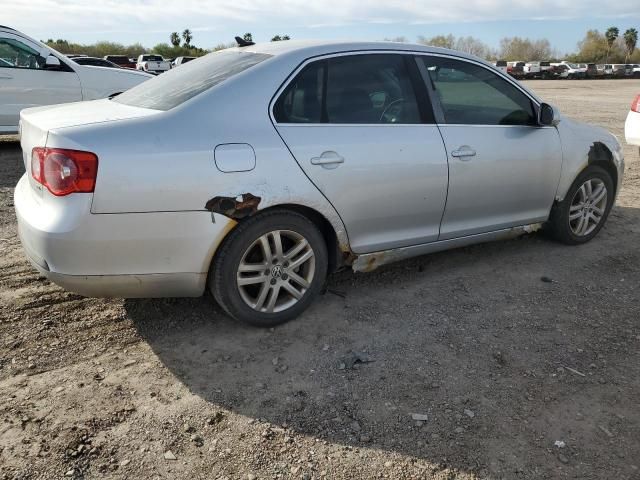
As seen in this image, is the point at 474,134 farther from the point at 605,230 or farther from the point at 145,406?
the point at 145,406

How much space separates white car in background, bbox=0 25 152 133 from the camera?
343 inches

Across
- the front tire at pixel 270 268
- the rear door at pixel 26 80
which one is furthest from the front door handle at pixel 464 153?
the rear door at pixel 26 80

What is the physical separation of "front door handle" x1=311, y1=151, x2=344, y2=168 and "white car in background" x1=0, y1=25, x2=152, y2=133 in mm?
7062

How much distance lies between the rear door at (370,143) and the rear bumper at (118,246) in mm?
718

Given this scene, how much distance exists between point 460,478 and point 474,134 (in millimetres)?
2480

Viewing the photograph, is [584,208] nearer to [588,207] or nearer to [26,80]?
[588,207]

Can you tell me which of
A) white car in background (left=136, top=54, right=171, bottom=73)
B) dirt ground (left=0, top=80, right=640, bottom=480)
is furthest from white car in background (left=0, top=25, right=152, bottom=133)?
white car in background (left=136, top=54, right=171, bottom=73)

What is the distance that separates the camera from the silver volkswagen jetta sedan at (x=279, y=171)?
2.90 meters

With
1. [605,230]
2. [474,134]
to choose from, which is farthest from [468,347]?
[605,230]

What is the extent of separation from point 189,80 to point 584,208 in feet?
11.5

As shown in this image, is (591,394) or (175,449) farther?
(591,394)

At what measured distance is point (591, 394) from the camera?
2.92 metres

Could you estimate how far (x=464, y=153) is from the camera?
13.0ft

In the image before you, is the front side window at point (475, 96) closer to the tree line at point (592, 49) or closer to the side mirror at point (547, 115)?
the side mirror at point (547, 115)
